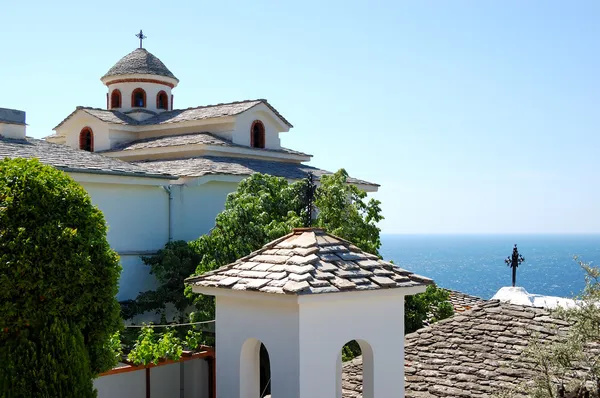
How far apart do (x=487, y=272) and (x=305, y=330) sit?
147 m

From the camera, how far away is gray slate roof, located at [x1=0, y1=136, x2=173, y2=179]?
58.3 ft

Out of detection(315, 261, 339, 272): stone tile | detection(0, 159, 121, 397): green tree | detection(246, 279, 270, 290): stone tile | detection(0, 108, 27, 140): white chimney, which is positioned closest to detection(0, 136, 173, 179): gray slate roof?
detection(0, 108, 27, 140): white chimney

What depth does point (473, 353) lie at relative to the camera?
43.4ft

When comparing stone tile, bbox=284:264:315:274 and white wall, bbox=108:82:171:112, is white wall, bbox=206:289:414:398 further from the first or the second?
white wall, bbox=108:82:171:112

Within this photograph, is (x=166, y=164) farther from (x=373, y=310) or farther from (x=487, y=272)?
(x=487, y=272)

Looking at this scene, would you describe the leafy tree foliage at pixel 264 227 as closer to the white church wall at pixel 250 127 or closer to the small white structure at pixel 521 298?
the small white structure at pixel 521 298

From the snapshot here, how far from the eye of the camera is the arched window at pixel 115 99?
3000 centimetres

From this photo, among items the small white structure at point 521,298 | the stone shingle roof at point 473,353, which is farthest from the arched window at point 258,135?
the stone shingle roof at point 473,353

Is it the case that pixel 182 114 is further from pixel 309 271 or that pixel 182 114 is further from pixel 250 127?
pixel 309 271

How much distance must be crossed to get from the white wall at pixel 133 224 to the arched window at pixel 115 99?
34.6 ft

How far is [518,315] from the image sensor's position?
→ 1460 cm

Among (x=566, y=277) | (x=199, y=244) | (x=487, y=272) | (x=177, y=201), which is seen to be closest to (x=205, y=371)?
(x=199, y=244)

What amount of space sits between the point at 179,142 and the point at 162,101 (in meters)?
5.72

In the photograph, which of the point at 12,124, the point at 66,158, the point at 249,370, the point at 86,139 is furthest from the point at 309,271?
the point at 86,139
